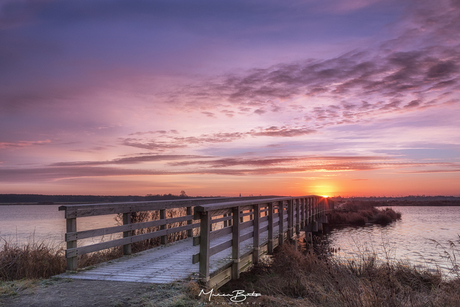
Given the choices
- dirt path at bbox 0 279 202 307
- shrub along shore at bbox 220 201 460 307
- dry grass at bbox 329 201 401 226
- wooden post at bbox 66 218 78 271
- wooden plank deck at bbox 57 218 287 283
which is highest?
wooden post at bbox 66 218 78 271

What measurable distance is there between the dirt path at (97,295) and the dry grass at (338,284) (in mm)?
1629

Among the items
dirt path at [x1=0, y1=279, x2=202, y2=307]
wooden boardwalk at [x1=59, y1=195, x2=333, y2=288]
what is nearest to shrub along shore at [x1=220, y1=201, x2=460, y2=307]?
wooden boardwalk at [x1=59, y1=195, x2=333, y2=288]

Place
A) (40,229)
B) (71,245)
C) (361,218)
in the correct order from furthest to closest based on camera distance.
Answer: (361,218), (40,229), (71,245)

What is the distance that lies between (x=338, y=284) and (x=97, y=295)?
139 inches

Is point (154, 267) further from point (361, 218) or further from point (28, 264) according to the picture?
point (361, 218)

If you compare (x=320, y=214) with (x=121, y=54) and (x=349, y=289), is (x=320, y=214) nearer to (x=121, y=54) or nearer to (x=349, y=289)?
(x=121, y=54)

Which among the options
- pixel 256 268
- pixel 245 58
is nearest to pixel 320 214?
pixel 245 58

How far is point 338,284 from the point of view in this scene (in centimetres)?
483

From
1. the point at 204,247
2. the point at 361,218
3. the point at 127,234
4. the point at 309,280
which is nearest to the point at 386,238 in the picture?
the point at 361,218

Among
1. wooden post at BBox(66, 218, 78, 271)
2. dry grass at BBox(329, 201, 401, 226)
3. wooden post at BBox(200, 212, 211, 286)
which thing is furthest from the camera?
dry grass at BBox(329, 201, 401, 226)

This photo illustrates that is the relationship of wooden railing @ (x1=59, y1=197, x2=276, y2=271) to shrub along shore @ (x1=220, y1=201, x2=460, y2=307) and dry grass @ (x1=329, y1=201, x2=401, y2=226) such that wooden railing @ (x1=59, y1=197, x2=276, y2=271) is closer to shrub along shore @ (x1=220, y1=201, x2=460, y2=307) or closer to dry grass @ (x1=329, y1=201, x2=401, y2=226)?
shrub along shore @ (x1=220, y1=201, x2=460, y2=307)

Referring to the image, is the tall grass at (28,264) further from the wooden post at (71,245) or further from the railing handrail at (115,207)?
the railing handrail at (115,207)

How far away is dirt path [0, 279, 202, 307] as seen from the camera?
502cm

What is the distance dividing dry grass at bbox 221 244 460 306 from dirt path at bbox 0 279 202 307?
163 cm
